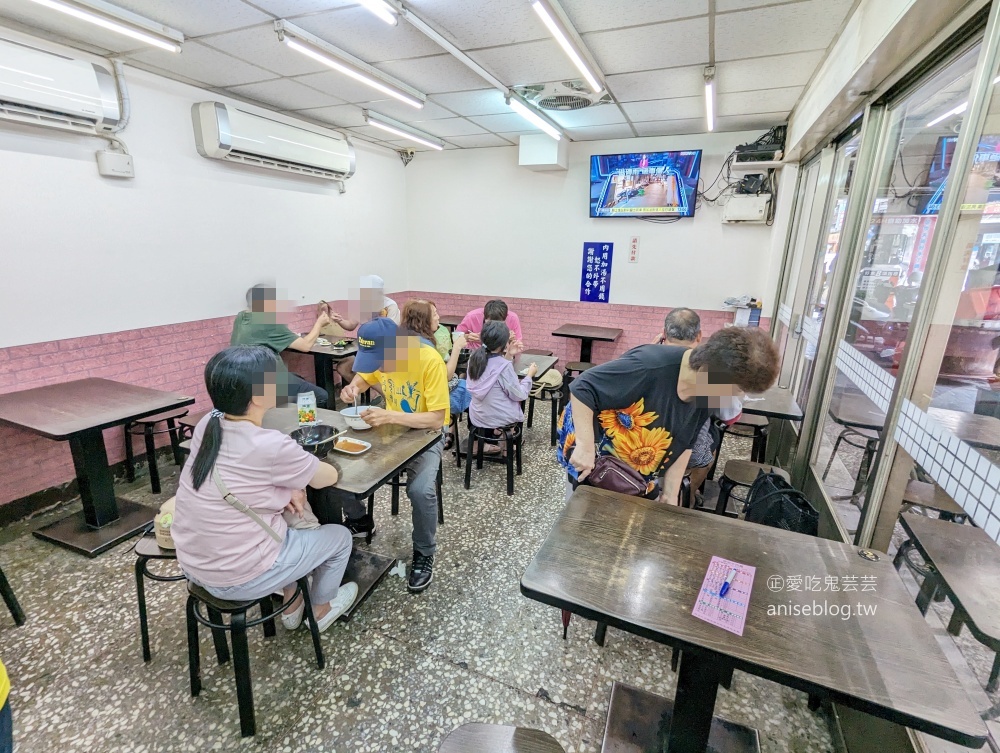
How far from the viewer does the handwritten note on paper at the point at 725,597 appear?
3.72 feet

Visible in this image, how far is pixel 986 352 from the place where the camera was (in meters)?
1.46

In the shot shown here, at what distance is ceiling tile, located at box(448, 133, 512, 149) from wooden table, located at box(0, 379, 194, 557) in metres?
4.35

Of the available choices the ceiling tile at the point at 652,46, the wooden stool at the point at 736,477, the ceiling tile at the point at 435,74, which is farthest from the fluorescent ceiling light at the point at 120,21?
the wooden stool at the point at 736,477

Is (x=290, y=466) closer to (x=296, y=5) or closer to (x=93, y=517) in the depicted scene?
(x=93, y=517)

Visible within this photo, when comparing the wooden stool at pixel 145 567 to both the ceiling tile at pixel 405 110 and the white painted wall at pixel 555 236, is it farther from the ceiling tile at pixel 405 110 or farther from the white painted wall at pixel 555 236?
the white painted wall at pixel 555 236

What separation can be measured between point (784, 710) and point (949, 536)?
0.93 metres

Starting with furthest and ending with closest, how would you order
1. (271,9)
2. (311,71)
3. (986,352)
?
(311,71)
(271,9)
(986,352)

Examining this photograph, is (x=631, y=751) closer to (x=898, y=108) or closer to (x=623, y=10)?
(x=898, y=108)

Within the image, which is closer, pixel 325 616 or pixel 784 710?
pixel 784 710

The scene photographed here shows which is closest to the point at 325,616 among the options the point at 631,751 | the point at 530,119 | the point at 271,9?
the point at 631,751

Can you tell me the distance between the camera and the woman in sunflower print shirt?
1582 millimetres

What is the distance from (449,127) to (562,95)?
5.34ft

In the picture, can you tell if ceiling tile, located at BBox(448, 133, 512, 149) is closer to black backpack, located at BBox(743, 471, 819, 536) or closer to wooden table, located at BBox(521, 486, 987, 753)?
black backpack, located at BBox(743, 471, 819, 536)

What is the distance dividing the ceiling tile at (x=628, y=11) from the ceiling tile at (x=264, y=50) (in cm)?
183
